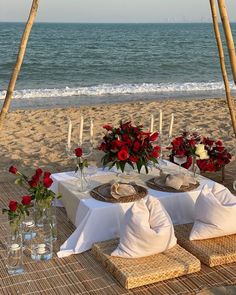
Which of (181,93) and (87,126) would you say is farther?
(181,93)

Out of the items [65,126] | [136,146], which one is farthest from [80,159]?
[65,126]

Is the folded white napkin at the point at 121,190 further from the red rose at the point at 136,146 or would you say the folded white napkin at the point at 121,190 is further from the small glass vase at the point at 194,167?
the small glass vase at the point at 194,167

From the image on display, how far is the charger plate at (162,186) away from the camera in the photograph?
13.6ft

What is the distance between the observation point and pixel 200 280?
333 centimetres

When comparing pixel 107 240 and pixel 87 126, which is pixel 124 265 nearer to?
pixel 107 240

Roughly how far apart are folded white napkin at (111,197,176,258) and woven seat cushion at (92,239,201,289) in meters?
0.04

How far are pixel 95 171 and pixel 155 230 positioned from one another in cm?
123

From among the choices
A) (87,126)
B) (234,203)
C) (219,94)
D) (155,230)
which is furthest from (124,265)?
(219,94)

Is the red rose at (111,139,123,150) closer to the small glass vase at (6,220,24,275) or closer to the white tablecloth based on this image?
the white tablecloth

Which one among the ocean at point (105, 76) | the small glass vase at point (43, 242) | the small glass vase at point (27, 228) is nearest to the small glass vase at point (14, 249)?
the small glass vase at point (43, 242)

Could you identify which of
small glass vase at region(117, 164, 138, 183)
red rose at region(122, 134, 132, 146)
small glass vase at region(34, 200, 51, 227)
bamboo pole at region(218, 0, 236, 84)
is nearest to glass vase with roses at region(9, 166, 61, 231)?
small glass vase at region(34, 200, 51, 227)

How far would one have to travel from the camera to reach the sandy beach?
705 centimetres

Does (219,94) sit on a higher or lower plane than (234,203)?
lower

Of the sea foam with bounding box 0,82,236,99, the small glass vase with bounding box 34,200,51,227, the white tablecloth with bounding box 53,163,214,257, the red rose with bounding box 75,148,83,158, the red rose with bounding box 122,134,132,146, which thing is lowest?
the sea foam with bounding box 0,82,236,99
